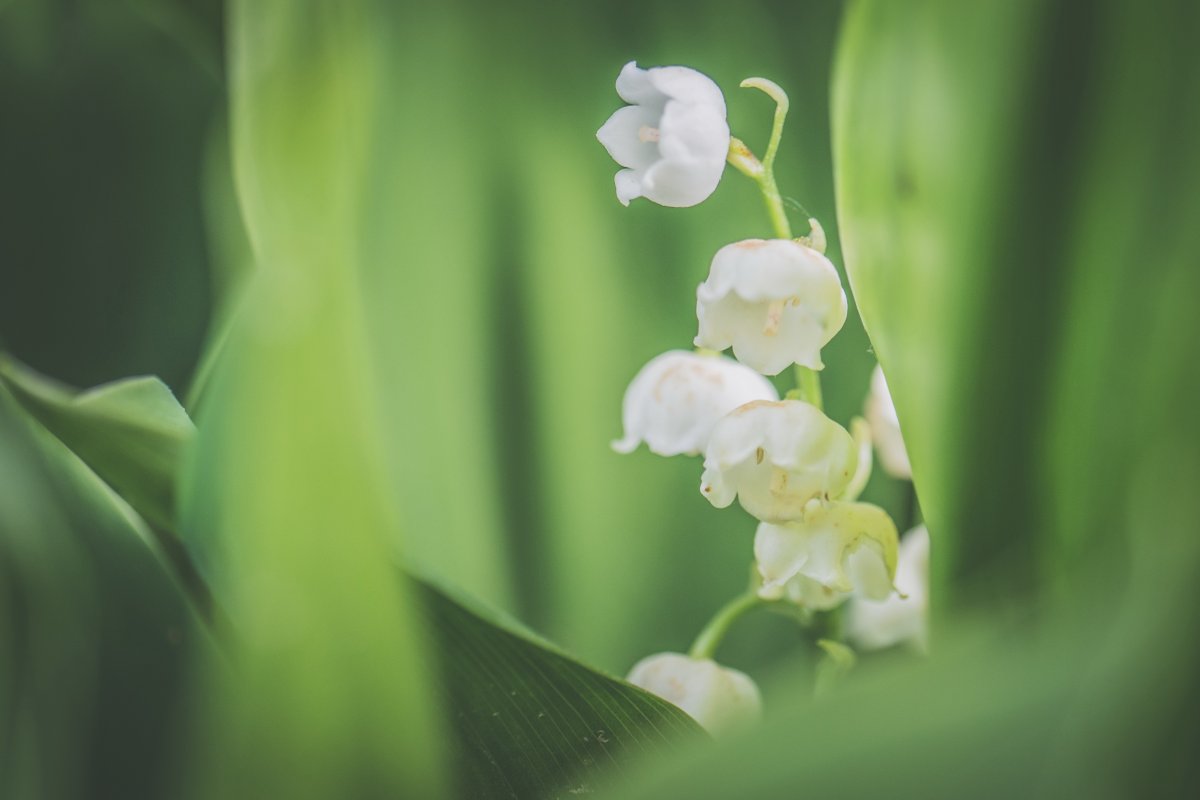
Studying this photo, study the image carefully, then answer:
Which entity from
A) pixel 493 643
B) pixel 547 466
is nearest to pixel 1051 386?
pixel 493 643

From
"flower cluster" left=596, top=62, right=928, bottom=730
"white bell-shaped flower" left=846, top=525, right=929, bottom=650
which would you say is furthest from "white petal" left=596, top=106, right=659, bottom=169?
"white bell-shaped flower" left=846, top=525, right=929, bottom=650

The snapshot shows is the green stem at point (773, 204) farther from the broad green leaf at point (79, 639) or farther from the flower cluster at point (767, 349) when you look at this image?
the broad green leaf at point (79, 639)

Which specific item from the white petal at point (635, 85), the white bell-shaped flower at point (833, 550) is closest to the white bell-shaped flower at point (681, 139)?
the white petal at point (635, 85)

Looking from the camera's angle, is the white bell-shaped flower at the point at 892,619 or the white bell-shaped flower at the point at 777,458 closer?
the white bell-shaped flower at the point at 777,458

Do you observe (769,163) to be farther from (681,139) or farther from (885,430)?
(885,430)

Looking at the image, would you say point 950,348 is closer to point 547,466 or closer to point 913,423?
point 913,423

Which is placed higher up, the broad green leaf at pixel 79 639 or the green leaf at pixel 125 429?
the green leaf at pixel 125 429
